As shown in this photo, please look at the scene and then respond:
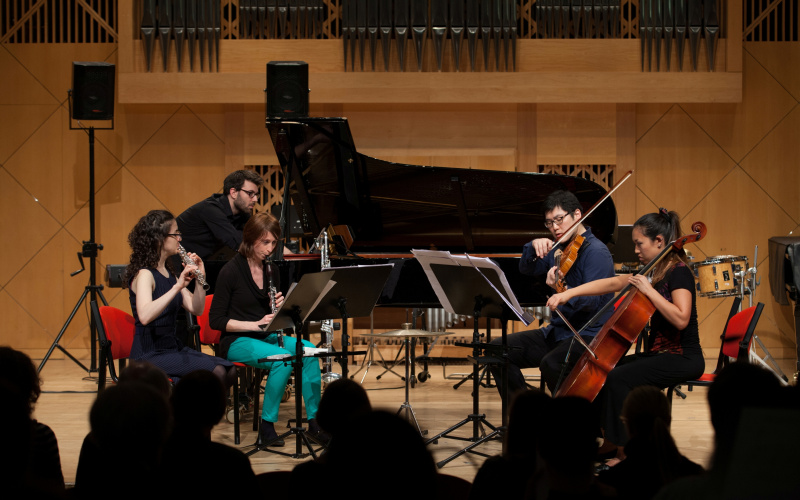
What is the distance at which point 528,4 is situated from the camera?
749 cm

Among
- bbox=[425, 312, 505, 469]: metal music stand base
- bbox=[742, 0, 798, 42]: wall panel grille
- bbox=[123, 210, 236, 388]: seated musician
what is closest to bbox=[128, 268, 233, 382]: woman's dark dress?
bbox=[123, 210, 236, 388]: seated musician

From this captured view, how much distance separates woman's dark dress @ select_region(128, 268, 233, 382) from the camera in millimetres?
3938

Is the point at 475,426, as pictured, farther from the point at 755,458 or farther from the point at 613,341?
the point at 755,458

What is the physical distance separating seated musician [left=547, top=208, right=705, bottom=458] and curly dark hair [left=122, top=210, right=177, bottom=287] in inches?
80.1

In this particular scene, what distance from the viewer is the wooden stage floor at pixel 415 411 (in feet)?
12.6

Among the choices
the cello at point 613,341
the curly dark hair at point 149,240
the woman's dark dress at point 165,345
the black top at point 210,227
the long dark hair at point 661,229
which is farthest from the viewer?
the black top at point 210,227

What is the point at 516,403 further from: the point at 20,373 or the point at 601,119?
the point at 601,119

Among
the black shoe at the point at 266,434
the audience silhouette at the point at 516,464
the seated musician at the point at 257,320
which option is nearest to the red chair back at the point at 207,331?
the seated musician at the point at 257,320

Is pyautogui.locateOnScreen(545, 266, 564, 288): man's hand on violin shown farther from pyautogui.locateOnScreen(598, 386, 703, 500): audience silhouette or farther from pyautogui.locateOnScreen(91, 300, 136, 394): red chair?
pyautogui.locateOnScreen(91, 300, 136, 394): red chair

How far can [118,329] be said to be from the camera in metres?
4.36

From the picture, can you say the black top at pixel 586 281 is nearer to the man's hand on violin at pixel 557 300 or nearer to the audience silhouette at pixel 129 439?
the man's hand on violin at pixel 557 300

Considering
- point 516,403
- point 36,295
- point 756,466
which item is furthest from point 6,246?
point 756,466

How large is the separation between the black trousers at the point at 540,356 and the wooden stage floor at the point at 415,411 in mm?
385

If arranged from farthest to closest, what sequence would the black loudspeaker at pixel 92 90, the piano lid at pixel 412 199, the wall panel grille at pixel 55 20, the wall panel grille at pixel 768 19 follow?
the wall panel grille at pixel 55 20, the wall panel grille at pixel 768 19, the black loudspeaker at pixel 92 90, the piano lid at pixel 412 199
